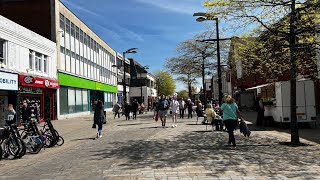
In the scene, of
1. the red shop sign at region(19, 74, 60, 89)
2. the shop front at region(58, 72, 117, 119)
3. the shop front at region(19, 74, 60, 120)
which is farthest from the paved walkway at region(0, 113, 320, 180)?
the shop front at region(58, 72, 117, 119)

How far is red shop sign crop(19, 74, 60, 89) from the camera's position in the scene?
26.2 metres

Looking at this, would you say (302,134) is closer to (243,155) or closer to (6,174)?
(243,155)

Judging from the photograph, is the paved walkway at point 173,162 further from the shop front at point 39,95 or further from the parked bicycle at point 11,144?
the shop front at point 39,95

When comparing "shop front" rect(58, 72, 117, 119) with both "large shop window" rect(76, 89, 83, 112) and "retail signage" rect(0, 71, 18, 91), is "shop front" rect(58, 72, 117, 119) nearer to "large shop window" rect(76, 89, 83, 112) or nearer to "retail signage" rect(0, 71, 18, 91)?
"large shop window" rect(76, 89, 83, 112)

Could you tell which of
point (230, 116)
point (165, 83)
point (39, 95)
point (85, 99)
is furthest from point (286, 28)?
point (165, 83)

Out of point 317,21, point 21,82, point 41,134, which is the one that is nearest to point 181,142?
point 41,134

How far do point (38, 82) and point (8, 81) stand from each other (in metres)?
4.72

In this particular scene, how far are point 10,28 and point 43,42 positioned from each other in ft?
20.3

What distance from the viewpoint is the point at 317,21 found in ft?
40.5

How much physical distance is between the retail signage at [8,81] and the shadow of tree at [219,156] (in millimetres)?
12096

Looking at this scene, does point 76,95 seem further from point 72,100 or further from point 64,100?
point 64,100

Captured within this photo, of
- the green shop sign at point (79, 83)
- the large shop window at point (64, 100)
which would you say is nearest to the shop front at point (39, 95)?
the large shop window at point (64, 100)

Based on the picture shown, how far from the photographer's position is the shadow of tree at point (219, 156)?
8406mm

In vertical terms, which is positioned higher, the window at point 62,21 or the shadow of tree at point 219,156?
the window at point 62,21
